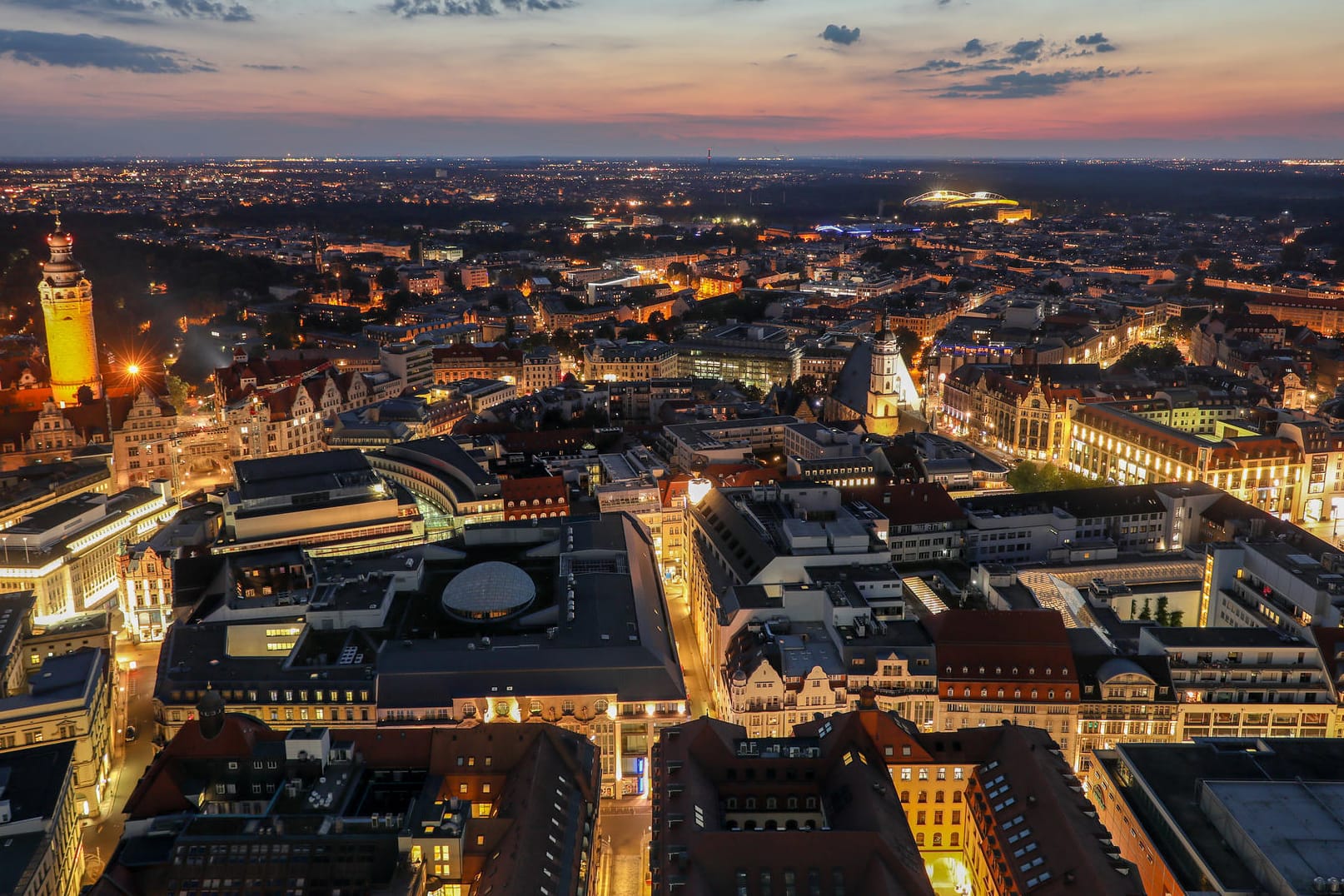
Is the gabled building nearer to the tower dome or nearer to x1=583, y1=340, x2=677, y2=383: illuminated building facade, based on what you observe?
the tower dome

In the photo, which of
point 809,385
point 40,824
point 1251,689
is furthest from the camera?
point 809,385

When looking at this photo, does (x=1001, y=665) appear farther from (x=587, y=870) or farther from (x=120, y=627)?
(x=120, y=627)

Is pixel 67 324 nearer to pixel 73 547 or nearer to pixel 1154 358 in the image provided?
pixel 73 547

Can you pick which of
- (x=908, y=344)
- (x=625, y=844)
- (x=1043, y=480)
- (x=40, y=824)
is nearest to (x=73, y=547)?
(x=40, y=824)

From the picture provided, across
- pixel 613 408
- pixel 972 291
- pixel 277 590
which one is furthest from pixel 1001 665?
pixel 972 291

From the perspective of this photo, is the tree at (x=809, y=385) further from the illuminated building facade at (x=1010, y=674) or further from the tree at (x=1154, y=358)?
the illuminated building facade at (x=1010, y=674)

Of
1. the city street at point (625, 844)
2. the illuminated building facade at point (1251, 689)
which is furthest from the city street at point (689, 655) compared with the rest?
the illuminated building facade at point (1251, 689)

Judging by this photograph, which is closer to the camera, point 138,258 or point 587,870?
point 587,870
